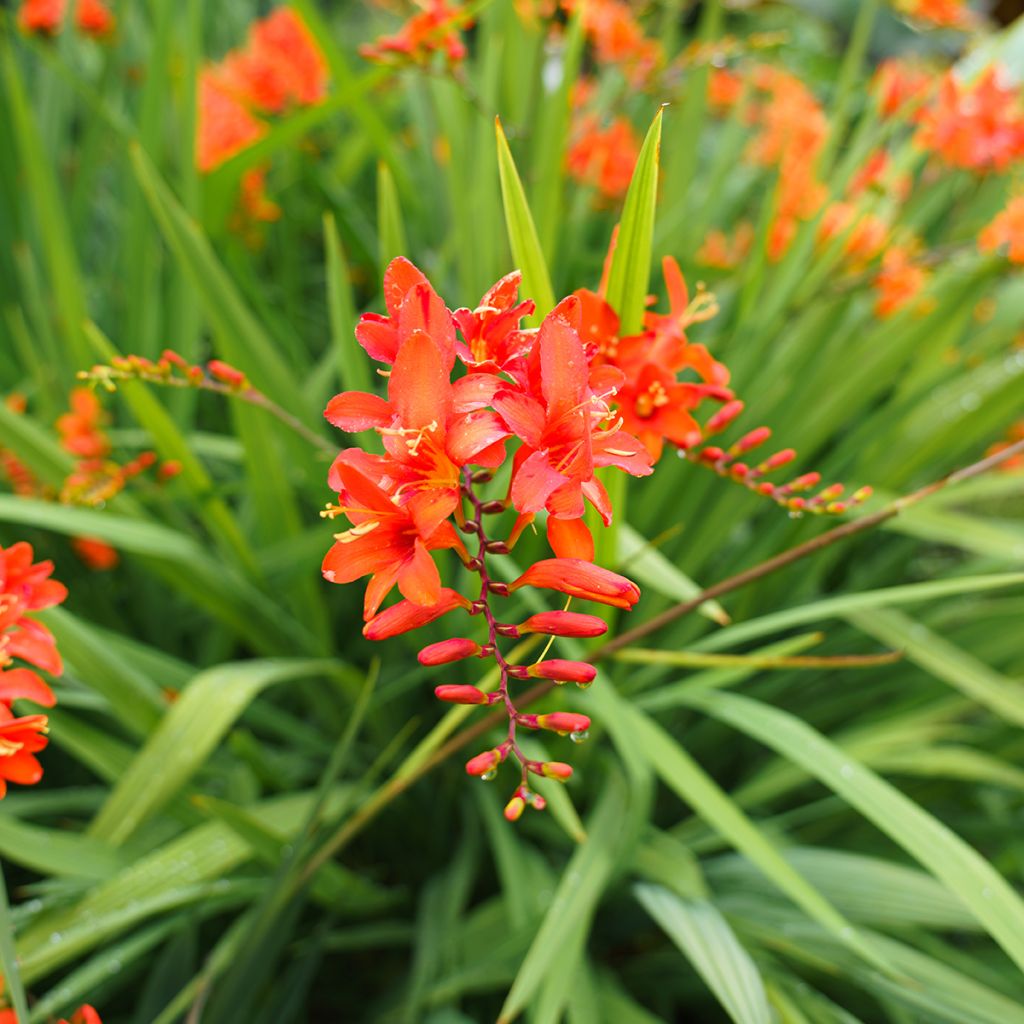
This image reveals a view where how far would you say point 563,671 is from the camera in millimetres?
586

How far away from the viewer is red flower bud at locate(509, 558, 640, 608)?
542 millimetres

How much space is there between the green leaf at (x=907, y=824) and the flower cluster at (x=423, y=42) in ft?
2.66

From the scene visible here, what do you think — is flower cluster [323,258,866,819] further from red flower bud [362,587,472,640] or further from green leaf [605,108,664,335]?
green leaf [605,108,664,335]

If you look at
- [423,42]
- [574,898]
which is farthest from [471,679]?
[423,42]

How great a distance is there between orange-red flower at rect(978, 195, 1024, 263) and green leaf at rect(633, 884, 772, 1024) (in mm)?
976

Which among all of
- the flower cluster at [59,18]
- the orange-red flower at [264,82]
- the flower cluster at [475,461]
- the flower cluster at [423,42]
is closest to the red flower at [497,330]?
the flower cluster at [475,461]

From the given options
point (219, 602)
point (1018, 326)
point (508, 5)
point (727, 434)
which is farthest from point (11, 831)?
point (1018, 326)

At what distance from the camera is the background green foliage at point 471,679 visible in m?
0.93

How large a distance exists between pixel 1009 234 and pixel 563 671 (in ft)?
3.78

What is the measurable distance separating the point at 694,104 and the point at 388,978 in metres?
1.41

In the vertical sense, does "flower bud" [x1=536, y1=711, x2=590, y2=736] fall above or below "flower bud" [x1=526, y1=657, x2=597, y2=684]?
below

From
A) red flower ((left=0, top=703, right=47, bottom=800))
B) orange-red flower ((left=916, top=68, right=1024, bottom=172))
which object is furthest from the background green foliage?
red flower ((left=0, top=703, right=47, bottom=800))

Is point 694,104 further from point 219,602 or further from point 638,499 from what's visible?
point 219,602

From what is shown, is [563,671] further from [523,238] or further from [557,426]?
[523,238]
